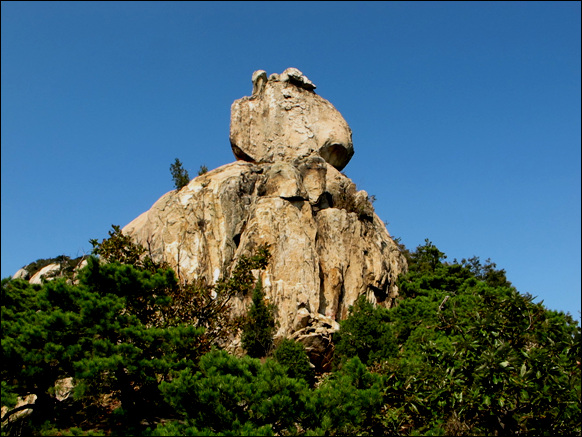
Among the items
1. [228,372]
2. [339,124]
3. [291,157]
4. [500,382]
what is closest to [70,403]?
[228,372]

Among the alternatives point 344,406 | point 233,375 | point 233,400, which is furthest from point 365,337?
point 233,400

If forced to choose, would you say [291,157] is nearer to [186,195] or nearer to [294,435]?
[186,195]

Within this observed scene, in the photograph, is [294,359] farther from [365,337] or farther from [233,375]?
[233,375]

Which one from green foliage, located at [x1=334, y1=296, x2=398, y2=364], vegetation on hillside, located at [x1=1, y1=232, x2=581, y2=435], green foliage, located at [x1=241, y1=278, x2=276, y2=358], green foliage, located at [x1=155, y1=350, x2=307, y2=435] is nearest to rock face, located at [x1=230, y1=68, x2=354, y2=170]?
green foliage, located at [x1=241, y1=278, x2=276, y2=358]

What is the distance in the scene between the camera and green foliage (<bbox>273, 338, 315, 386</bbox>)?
68.3ft

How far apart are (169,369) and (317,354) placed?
957 cm

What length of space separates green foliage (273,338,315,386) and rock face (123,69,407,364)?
248 centimetres

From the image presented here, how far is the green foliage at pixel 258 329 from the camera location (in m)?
23.3

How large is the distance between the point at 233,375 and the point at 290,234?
572 inches

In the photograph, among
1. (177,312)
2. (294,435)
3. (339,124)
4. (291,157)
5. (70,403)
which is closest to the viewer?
(294,435)

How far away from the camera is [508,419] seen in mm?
14367

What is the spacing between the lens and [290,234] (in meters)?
28.0

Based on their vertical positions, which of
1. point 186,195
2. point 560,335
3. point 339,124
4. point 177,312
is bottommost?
point 560,335

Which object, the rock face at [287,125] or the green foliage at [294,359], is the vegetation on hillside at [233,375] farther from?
the rock face at [287,125]
